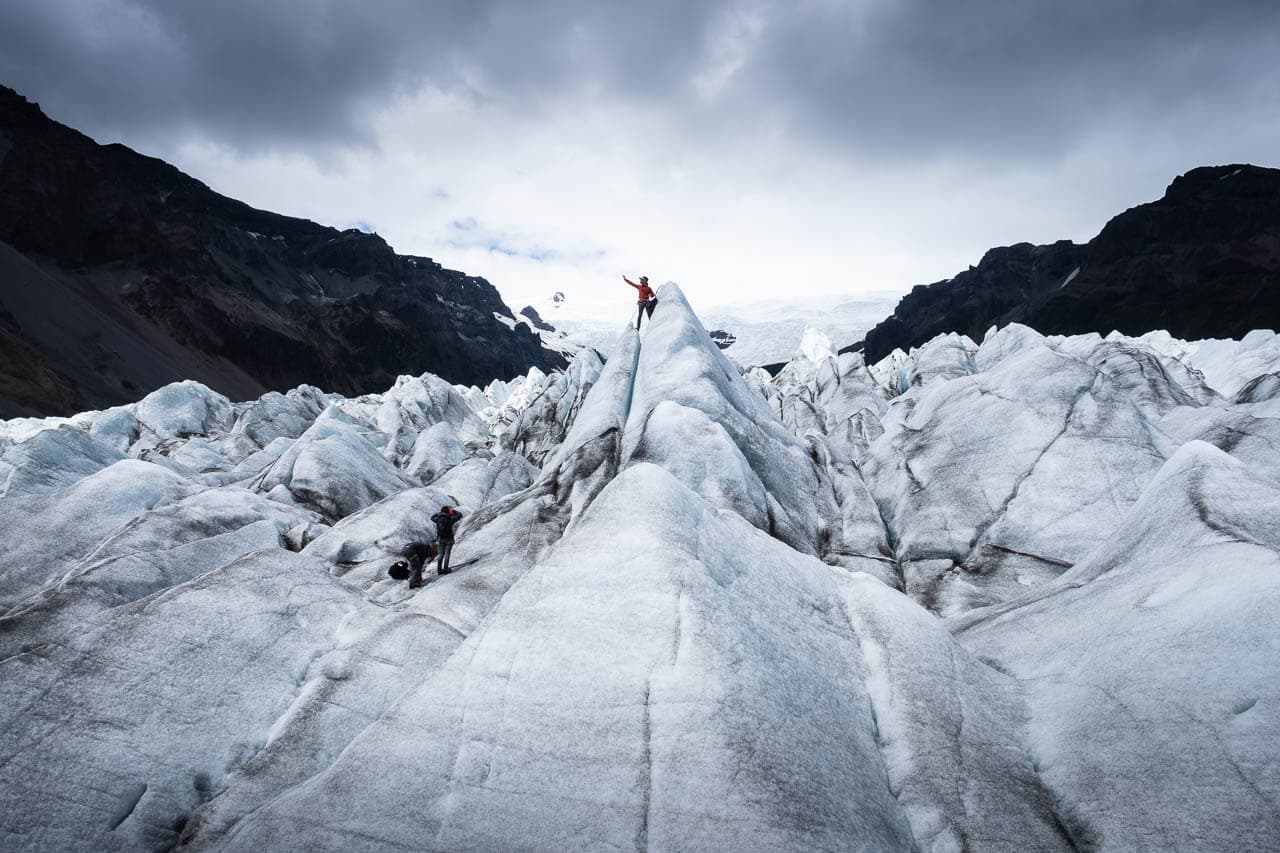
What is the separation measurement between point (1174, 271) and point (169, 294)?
620ft

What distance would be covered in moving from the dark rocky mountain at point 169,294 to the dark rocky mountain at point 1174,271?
449 ft

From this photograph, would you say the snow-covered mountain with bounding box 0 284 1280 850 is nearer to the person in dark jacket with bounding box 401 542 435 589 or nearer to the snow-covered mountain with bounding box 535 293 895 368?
the person in dark jacket with bounding box 401 542 435 589

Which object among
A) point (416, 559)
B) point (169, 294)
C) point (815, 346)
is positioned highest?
point (169, 294)

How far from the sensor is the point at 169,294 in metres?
122

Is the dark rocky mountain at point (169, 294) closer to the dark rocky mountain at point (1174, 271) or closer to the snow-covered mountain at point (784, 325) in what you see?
the snow-covered mountain at point (784, 325)

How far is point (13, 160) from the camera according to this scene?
4348 inches

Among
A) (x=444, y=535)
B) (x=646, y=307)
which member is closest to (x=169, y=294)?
(x=646, y=307)

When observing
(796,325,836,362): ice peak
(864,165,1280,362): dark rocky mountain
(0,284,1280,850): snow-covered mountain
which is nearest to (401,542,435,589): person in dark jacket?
(0,284,1280,850): snow-covered mountain

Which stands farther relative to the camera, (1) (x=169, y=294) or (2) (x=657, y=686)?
Answer: (1) (x=169, y=294)

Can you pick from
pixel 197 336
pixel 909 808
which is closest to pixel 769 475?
pixel 909 808

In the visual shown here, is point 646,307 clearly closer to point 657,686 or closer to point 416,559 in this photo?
point 416,559

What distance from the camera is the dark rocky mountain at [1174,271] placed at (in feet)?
313

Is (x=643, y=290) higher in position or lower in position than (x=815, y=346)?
higher

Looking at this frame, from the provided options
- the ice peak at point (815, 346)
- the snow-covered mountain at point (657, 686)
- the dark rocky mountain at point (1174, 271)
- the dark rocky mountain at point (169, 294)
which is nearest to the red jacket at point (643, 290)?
the snow-covered mountain at point (657, 686)
